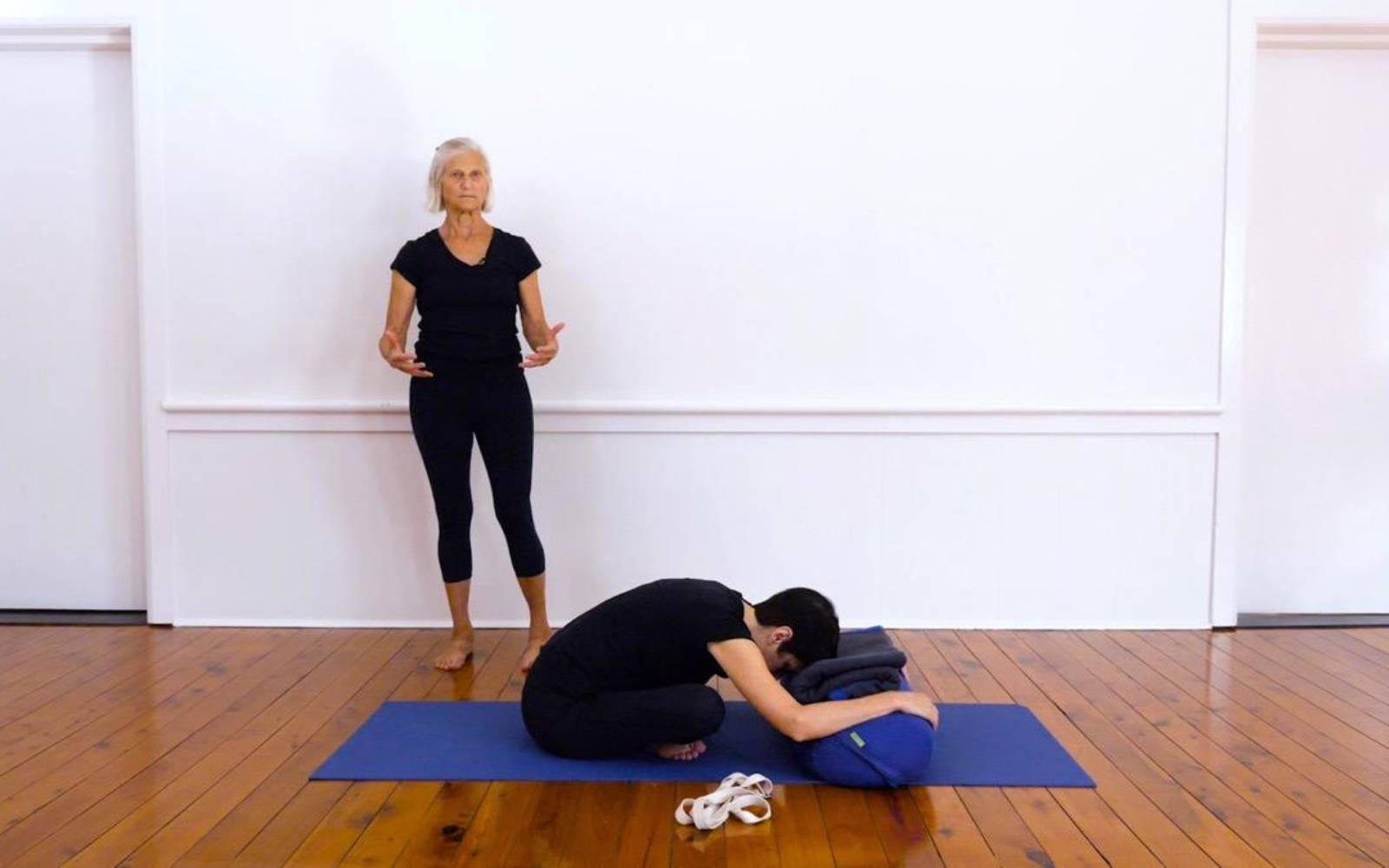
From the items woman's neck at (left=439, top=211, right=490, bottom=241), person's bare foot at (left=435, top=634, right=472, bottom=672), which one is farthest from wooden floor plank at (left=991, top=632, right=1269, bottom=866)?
woman's neck at (left=439, top=211, right=490, bottom=241)

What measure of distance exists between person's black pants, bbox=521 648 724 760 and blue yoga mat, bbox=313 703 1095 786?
0.16 ft

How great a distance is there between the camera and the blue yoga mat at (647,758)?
2.55m

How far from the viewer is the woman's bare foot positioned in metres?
2.63

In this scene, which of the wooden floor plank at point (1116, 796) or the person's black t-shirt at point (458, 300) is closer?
the wooden floor plank at point (1116, 796)

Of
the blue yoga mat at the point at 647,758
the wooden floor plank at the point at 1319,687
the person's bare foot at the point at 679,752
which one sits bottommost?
the wooden floor plank at the point at 1319,687

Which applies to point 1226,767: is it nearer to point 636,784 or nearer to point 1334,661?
point 1334,661

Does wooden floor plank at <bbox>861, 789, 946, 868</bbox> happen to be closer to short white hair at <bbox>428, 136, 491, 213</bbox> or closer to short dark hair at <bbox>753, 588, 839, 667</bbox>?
short dark hair at <bbox>753, 588, 839, 667</bbox>

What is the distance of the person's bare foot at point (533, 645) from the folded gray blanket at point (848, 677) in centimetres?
109

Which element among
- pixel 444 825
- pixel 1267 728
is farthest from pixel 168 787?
pixel 1267 728

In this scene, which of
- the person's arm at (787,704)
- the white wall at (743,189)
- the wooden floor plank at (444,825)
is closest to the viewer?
the wooden floor plank at (444,825)

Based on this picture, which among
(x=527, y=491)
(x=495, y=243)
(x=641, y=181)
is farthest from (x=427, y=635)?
(x=641, y=181)

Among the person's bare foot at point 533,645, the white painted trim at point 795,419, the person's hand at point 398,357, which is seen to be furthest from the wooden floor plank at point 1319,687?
the person's hand at point 398,357

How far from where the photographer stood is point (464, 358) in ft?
11.2

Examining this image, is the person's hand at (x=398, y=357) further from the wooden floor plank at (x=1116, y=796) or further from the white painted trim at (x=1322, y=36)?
the white painted trim at (x=1322, y=36)
